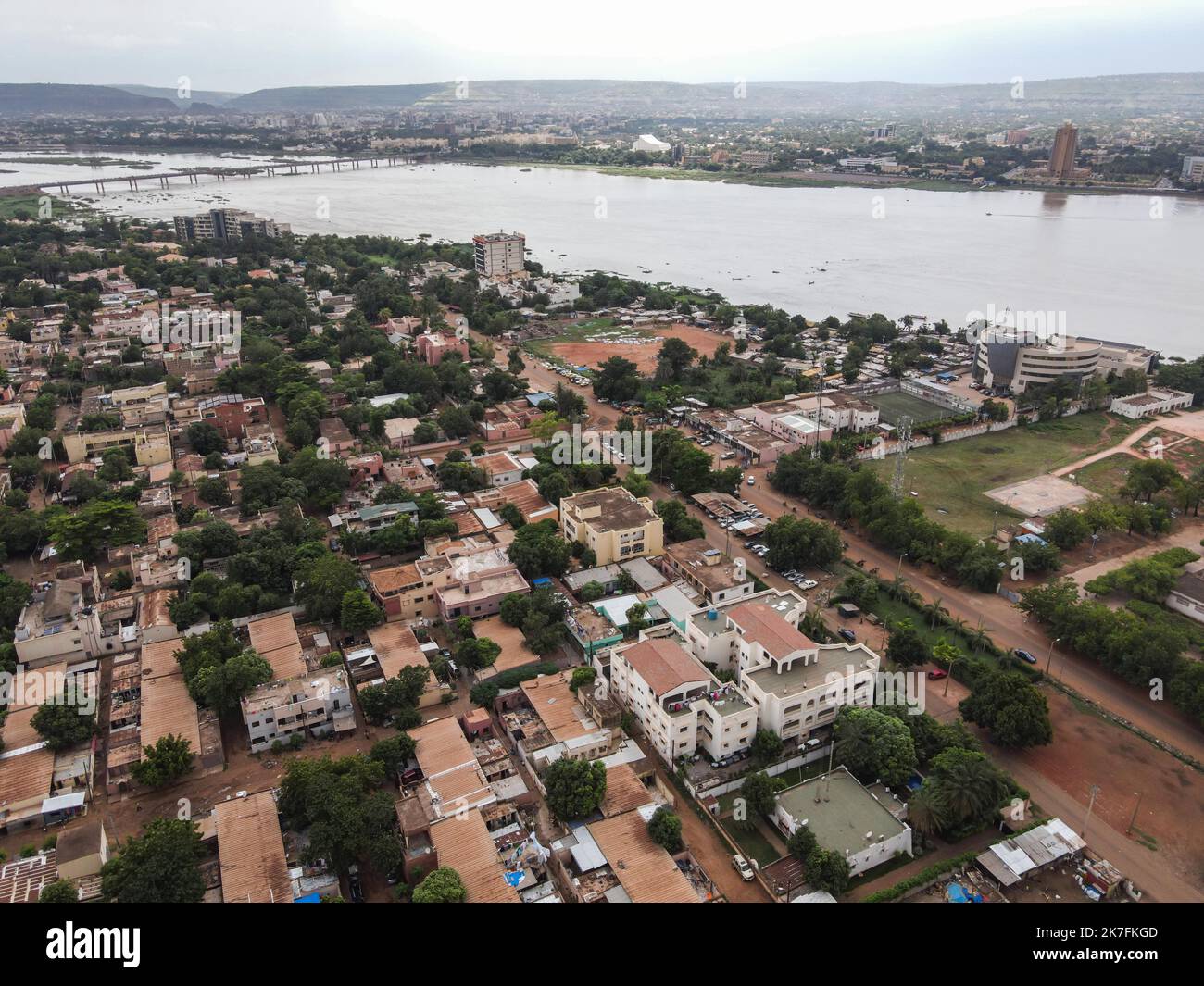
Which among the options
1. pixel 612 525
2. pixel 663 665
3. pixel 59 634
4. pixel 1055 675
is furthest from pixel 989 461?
pixel 59 634

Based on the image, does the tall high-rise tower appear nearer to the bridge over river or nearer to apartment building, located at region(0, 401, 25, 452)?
the bridge over river

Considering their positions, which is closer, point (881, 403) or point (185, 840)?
point (185, 840)

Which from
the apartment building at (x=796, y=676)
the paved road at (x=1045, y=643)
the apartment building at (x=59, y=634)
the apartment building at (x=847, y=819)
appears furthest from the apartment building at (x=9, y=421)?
the apartment building at (x=847, y=819)

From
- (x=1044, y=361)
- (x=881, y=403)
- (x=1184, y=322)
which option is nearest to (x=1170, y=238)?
(x=1184, y=322)

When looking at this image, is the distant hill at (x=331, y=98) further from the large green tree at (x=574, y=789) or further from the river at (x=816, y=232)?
the large green tree at (x=574, y=789)
